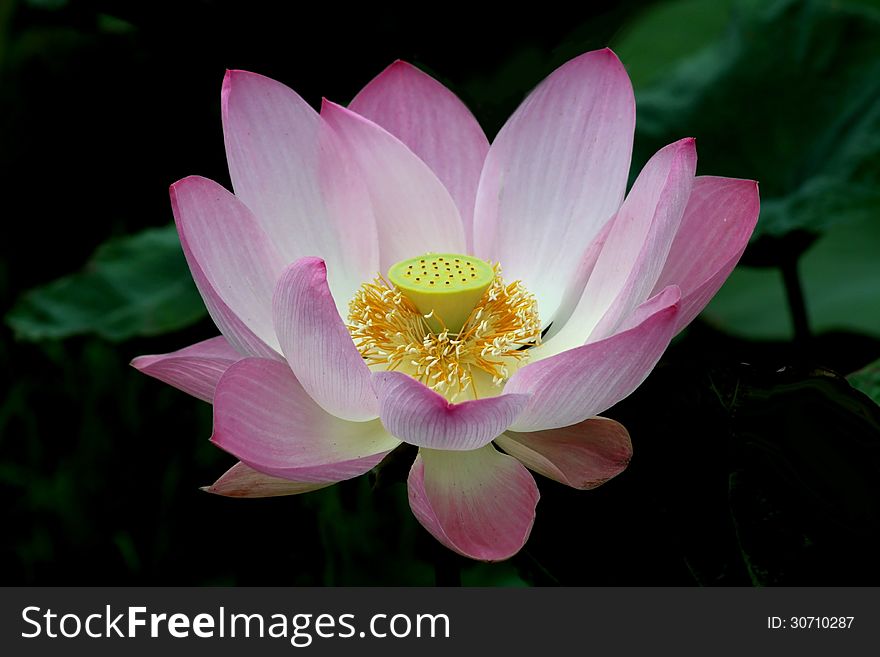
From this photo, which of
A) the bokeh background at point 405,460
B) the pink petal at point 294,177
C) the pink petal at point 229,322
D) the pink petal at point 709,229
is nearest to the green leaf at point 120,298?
the bokeh background at point 405,460

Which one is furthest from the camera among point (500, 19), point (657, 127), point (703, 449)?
point (500, 19)

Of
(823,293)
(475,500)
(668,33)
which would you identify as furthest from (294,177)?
(668,33)

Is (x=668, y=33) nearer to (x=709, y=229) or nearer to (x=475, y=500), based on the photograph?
(x=709, y=229)

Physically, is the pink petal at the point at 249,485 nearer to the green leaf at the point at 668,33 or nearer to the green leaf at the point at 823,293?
the green leaf at the point at 823,293

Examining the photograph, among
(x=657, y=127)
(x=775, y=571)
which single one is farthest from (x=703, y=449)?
(x=657, y=127)

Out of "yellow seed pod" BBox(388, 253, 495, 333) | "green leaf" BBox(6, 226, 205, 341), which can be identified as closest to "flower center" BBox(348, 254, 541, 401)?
"yellow seed pod" BBox(388, 253, 495, 333)

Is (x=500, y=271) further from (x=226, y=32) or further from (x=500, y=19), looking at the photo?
(x=500, y=19)

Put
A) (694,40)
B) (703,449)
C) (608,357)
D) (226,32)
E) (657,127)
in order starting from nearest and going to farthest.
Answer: (608,357) → (703,449) → (657,127) → (226,32) → (694,40)
